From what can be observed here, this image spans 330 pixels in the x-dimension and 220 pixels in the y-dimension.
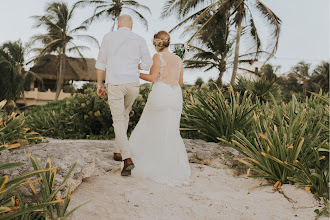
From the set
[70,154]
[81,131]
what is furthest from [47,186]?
[81,131]

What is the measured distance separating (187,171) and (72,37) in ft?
95.2

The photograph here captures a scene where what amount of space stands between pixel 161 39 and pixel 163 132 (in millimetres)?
1188

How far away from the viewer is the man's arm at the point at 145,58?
3.77 m

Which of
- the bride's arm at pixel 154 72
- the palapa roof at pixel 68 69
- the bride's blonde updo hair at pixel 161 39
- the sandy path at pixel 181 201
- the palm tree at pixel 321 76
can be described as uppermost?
the palm tree at pixel 321 76

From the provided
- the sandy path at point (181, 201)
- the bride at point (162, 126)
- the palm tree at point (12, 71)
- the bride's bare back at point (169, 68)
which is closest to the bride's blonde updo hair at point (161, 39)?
the bride at point (162, 126)

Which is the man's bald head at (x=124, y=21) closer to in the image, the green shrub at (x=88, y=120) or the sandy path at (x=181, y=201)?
the sandy path at (x=181, y=201)

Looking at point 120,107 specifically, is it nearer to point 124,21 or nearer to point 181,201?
point 124,21

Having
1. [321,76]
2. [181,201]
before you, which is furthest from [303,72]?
[181,201]

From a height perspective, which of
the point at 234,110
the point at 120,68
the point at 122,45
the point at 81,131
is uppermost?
the point at 122,45

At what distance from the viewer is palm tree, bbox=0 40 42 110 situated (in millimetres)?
27781

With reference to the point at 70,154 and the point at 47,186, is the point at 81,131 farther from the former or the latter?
the point at 47,186

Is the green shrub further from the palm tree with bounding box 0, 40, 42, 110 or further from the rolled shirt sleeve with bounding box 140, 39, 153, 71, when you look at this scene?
the palm tree with bounding box 0, 40, 42, 110

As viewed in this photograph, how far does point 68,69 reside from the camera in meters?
33.0

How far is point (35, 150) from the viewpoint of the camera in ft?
10.8
